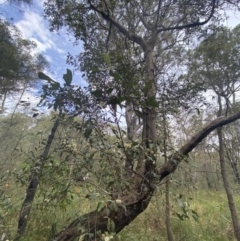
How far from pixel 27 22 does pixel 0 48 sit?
1375 mm

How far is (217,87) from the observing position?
3.98 meters

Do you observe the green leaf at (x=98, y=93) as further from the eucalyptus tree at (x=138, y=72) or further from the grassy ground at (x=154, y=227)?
the grassy ground at (x=154, y=227)

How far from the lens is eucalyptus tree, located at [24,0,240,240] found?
107cm

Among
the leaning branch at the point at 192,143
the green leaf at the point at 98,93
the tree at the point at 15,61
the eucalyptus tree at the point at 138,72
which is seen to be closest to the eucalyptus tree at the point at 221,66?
the eucalyptus tree at the point at 138,72

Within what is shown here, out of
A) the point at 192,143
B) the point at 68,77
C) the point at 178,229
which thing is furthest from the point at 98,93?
the point at 178,229

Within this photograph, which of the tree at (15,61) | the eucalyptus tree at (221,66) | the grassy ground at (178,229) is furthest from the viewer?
the tree at (15,61)

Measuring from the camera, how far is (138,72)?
1.82m

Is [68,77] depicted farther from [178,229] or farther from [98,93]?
[178,229]

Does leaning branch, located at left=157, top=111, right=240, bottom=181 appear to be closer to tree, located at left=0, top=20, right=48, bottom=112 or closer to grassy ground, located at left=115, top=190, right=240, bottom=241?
grassy ground, located at left=115, top=190, right=240, bottom=241

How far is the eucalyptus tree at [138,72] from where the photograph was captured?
3.52 ft

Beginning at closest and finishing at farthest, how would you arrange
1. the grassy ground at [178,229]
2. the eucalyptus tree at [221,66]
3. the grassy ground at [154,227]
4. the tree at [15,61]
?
the grassy ground at [154,227] → the grassy ground at [178,229] → the eucalyptus tree at [221,66] → the tree at [15,61]

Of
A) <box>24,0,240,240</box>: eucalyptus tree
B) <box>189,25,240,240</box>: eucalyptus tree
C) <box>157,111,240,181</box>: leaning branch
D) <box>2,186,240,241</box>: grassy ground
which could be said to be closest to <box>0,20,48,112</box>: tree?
<box>24,0,240,240</box>: eucalyptus tree

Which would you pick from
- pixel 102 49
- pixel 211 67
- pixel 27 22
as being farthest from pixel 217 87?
pixel 27 22

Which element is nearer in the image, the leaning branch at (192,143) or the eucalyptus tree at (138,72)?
the eucalyptus tree at (138,72)
